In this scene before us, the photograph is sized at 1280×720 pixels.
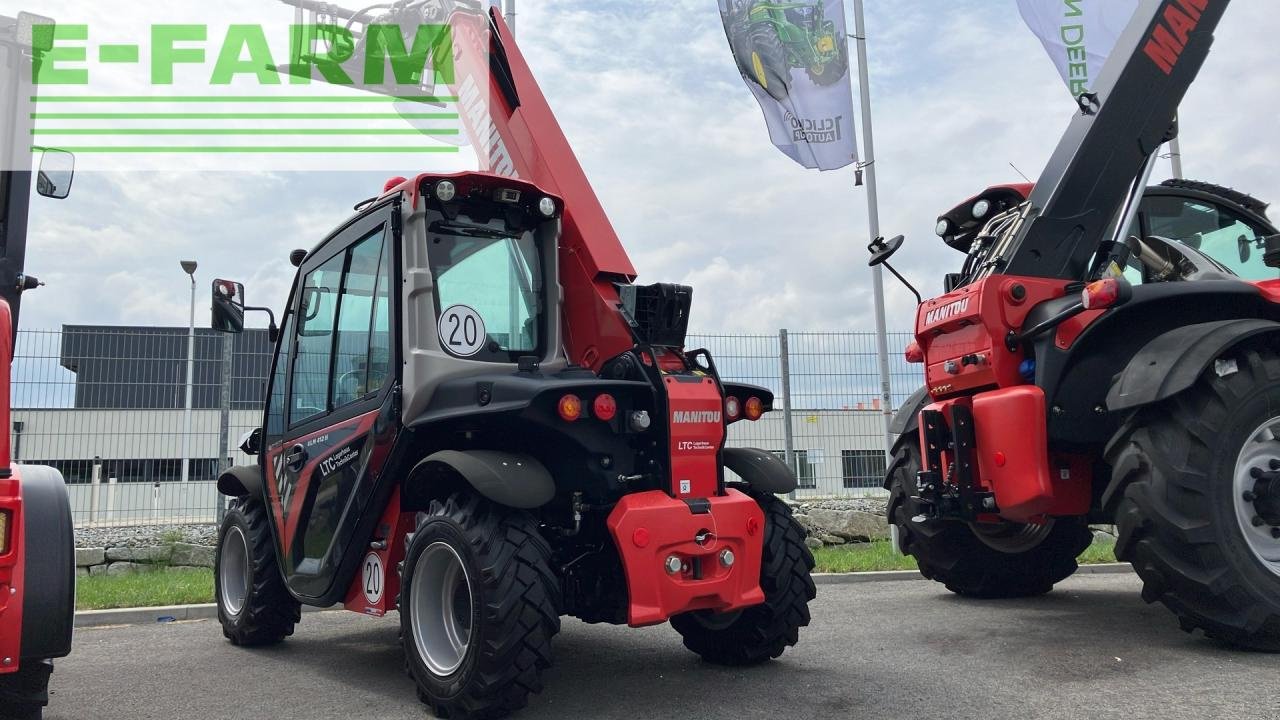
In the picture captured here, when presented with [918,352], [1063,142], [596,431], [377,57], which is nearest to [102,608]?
[377,57]

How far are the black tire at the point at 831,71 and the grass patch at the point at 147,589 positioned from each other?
7.31m

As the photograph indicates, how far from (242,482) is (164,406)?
11.4ft

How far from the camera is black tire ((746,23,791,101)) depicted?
31.7 ft

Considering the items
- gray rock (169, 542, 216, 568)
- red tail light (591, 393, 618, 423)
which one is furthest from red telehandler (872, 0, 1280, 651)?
gray rock (169, 542, 216, 568)

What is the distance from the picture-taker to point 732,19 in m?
9.79

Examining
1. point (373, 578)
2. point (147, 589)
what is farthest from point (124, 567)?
point (373, 578)

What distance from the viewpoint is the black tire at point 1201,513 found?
4281mm

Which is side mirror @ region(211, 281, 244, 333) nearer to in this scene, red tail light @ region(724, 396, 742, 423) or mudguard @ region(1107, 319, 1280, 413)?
red tail light @ region(724, 396, 742, 423)

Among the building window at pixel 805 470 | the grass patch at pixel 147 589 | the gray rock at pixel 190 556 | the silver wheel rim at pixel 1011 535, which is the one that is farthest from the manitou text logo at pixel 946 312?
the gray rock at pixel 190 556

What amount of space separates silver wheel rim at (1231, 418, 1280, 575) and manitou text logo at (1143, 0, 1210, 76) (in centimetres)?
227

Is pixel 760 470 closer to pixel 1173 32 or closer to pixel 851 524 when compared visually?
pixel 1173 32

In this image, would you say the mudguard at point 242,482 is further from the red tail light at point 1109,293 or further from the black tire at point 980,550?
Answer: the red tail light at point 1109,293

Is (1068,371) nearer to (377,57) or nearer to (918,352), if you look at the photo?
(918,352)

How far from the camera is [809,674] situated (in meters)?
4.52
